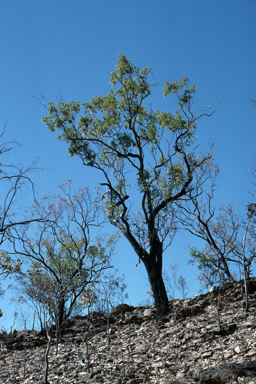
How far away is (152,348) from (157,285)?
12.5 feet

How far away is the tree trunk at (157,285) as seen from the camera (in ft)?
39.1

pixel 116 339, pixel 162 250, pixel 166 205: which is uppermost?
pixel 166 205

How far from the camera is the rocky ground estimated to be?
6379 millimetres

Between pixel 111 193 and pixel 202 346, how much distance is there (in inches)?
325

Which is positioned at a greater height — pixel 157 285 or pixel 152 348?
pixel 157 285

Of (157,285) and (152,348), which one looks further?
(157,285)

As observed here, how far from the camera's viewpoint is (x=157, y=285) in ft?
40.3

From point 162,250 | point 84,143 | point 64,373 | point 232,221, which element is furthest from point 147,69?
point 64,373

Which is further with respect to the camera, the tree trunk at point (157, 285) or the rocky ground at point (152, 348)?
the tree trunk at point (157, 285)

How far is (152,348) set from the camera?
8539 millimetres

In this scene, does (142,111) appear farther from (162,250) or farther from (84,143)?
(162,250)

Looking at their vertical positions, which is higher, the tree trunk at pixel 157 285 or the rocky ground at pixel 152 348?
the tree trunk at pixel 157 285

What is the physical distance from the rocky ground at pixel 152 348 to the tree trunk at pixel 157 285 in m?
0.43

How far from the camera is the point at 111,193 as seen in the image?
48.0 feet
